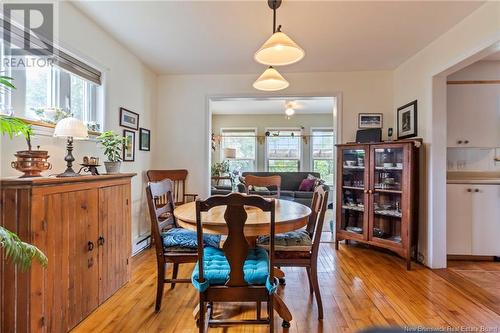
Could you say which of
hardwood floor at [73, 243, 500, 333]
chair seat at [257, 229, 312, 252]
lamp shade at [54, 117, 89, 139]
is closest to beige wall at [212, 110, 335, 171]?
hardwood floor at [73, 243, 500, 333]

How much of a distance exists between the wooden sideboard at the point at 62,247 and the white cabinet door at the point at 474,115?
375 centimetres

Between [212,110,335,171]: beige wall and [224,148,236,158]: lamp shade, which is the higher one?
[212,110,335,171]: beige wall

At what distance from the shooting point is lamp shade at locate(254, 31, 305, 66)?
1.81 meters

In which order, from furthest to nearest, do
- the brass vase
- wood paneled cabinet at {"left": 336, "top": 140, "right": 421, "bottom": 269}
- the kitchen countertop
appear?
the kitchen countertop → wood paneled cabinet at {"left": 336, "top": 140, "right": 421, "bottom": 269} → the brass vase

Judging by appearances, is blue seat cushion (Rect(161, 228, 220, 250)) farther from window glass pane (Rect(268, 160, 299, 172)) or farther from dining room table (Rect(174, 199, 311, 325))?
window glass pane (Rect(268, 160, 299, 172))

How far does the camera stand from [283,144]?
24.1 ft

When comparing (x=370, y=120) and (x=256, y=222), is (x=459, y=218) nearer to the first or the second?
(x=370, y=120)

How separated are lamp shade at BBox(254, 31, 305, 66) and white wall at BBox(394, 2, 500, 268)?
5.57 ft

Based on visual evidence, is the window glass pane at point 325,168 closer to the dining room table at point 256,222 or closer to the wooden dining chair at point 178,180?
the wooden dining chair at point 178,180

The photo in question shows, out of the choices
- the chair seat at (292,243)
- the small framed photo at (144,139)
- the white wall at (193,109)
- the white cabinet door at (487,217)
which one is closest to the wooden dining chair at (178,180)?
the white wall at (193,109)

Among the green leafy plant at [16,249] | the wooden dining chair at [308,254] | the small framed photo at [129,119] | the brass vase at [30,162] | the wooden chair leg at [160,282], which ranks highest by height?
the small framed photo at [129,119]

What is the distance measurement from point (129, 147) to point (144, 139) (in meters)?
0.45

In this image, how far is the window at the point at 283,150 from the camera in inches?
287

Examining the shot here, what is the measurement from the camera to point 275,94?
3.92m
